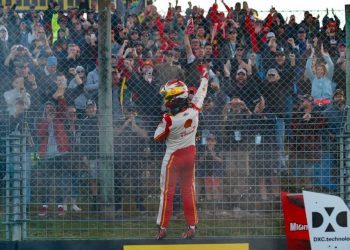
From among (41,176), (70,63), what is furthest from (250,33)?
(41,176)

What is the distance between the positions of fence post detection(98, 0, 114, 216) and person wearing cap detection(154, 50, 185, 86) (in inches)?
62.2

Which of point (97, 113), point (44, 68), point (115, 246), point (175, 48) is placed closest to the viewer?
point (115, 246)

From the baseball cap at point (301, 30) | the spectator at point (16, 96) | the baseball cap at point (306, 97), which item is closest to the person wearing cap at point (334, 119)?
the baseball cap at point (306, 97)

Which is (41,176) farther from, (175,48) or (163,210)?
(175,48)

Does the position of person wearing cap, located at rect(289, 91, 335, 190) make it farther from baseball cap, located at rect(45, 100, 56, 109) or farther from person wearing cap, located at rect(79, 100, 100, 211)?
baseball cap, located at rect(45, 100, 56, 109)

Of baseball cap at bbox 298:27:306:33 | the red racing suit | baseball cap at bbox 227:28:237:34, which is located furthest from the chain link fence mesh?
baseball cap at bbox 298:27:306:33

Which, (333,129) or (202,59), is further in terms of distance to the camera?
(202,59)

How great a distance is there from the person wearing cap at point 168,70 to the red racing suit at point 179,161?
1994 mm

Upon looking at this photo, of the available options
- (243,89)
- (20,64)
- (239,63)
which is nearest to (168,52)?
(239,63)

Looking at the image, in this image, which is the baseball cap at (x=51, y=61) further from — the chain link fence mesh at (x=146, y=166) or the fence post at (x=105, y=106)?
the fence post at (x=105, y=106)

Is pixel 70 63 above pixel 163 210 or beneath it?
above

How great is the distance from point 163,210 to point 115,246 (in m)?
0.70

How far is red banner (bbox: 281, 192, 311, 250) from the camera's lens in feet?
35.3

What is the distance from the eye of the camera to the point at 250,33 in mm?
14703
